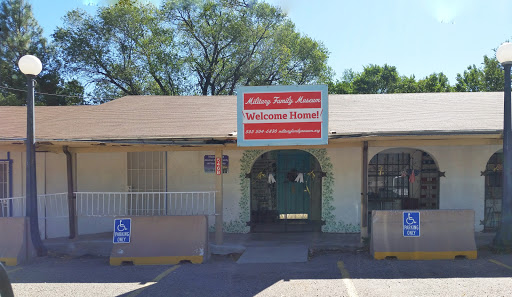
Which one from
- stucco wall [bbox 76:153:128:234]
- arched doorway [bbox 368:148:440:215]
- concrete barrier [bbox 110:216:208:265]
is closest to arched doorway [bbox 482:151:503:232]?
arched doorway [bbox 368:148:440:215]

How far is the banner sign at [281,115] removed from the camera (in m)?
7.94

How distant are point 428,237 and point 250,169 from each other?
4.53 m

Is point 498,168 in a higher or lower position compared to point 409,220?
higher

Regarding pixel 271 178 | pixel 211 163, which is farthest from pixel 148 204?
pixel 271 178

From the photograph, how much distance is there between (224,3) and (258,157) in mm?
20283

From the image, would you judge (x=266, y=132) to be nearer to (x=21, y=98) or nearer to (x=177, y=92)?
(x=177, y=92)

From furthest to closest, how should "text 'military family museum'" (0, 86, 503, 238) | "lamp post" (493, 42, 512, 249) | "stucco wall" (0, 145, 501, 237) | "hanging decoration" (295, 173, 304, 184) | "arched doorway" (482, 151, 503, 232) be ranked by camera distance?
"hanging decoration" (295, 173, 304, 184) < "arched doorway" (482, 151, 503, 232) < "stucco wall" (0, 145, 501, 237) < "text 'military family museum'" (0, 86, 503, 238) < "lamp post" (493, 42, 512, 249)

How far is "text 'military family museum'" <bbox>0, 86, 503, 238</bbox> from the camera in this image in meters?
8.98

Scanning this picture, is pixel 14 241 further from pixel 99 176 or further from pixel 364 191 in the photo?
pixel 364 191

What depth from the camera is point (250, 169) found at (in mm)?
10469

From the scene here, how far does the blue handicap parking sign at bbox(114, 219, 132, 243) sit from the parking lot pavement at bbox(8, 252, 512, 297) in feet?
1.70

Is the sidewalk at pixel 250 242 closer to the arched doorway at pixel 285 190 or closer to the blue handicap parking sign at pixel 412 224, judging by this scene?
the arched doorway at pixel 285 190

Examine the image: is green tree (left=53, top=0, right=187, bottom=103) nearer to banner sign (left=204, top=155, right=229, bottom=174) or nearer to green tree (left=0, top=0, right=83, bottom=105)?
green tree (left=0, top=0, right=83, bottom=105)

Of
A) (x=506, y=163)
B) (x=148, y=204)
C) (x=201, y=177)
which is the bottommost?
(x=148, y=204)
